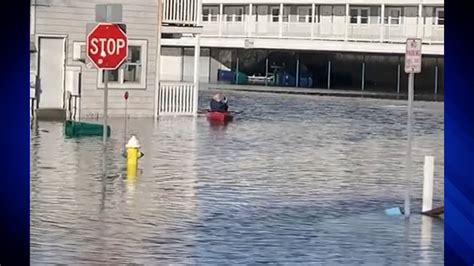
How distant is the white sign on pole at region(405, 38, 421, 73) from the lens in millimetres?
15133

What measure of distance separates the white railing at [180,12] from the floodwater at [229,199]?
6.41 m

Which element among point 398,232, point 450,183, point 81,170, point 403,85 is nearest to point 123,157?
point 81,170

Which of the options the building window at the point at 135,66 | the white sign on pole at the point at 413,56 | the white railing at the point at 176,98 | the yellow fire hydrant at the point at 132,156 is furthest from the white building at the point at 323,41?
the white sign on pole at the point at 413,56

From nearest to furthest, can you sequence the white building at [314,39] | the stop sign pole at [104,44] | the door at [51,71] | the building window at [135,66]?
the stop sign pole at [104,44] → the door at [51,71] → the building window at [135,66] → the white building at [314,39]

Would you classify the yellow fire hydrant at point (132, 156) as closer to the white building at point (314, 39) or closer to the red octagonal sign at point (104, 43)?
the red octagonal sign at point (104, 43)

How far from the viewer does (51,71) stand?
110ft

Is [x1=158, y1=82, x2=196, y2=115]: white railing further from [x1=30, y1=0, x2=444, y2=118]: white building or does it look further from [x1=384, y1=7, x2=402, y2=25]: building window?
[x1=384, y1=7, x2=402, y2=25]: building window

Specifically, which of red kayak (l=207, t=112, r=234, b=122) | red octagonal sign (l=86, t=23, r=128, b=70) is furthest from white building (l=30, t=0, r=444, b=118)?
red octagonal sign (l=86, t=23, r=128, b=70)

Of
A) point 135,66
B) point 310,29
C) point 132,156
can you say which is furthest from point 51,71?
point 310,29

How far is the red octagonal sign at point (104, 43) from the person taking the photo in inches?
775

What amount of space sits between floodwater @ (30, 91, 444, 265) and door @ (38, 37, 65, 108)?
279cm
